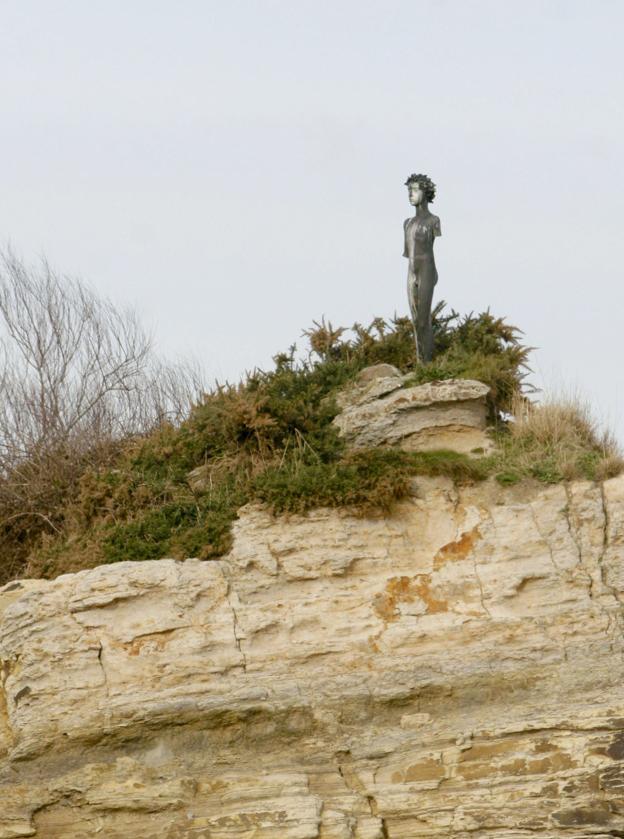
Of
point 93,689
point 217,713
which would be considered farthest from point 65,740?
point 217,713

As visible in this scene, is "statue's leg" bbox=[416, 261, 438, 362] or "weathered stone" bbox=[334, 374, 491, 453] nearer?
"weathered stone" bbox=[334, 374, 491, 453]

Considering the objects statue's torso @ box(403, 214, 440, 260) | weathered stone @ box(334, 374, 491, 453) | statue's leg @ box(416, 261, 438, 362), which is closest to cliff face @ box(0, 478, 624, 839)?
weathered stone @ box(334, 374, 491, 453)

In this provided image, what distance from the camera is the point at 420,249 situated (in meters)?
17.7

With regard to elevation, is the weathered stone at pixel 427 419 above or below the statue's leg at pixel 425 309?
below

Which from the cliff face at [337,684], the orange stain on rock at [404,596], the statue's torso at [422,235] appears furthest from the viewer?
the statue's torso at [422,235]

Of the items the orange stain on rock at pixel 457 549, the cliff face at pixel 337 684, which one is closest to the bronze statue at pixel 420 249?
Answer: the cliff face at pixel 337 684

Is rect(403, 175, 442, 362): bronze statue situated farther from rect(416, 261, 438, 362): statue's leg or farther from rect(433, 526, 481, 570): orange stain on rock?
rect(433, 526, 481, 570): orange stain on rock

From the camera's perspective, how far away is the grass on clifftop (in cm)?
1511

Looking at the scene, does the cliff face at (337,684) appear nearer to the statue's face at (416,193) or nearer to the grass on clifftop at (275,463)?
the grass on clifftop at (275,463)

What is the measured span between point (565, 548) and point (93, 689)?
16.8ft

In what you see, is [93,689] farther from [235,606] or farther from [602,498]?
[602,498]

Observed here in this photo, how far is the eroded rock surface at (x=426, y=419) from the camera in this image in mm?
16625

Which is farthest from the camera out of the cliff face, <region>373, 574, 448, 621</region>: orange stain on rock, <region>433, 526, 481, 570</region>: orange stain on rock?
<region>433, 526, 481, 570</region>: orange stain on rock

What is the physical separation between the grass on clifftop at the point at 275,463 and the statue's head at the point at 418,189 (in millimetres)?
2058
